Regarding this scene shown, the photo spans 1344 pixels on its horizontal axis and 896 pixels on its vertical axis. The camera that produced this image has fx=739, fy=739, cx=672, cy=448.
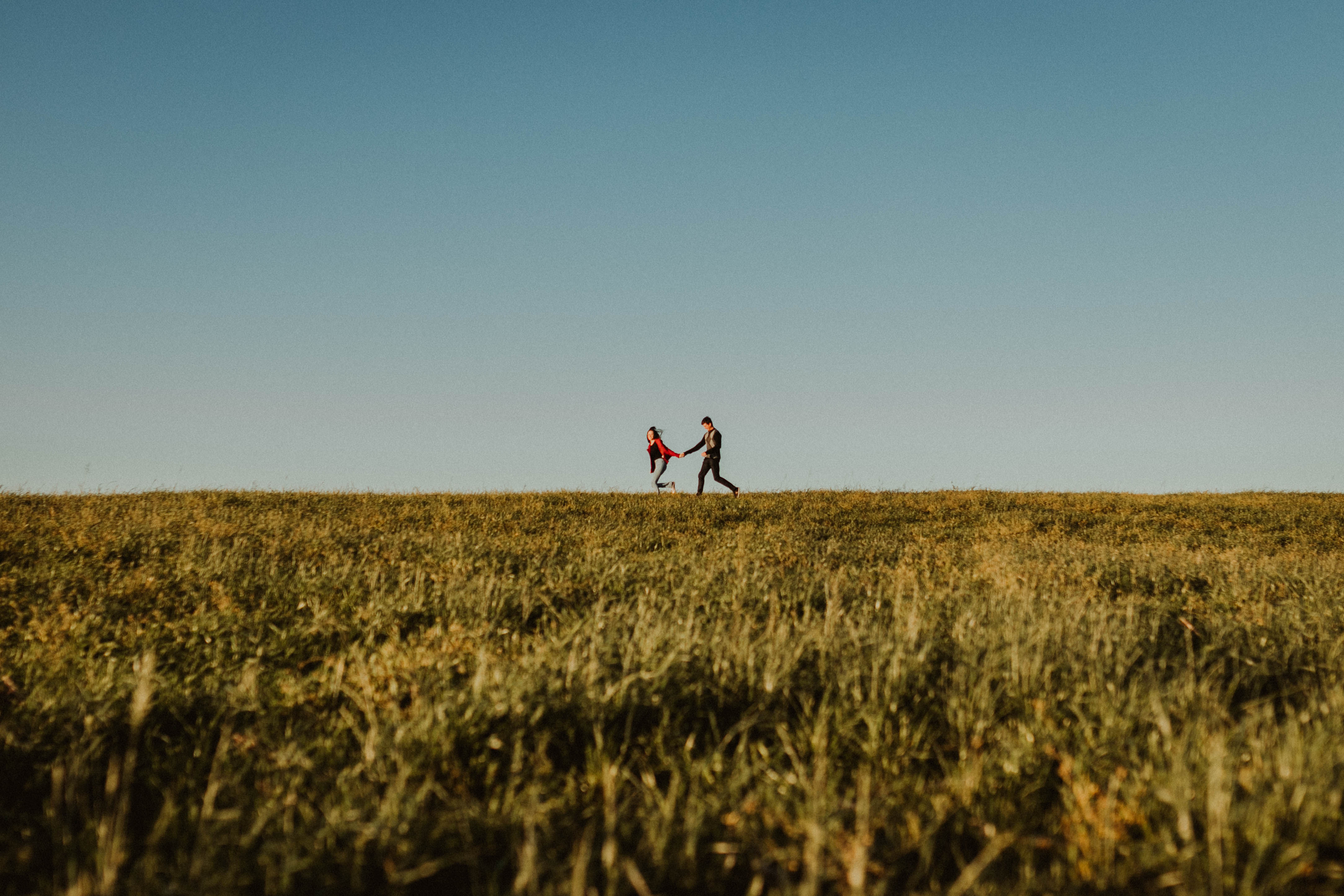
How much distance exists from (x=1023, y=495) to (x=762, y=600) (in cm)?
1681

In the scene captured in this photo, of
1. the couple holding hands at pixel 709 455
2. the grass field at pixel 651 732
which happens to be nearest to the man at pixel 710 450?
the couple holding hands at pixel 709 455

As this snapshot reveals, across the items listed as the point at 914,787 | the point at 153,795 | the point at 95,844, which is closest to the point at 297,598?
the point at 153,795

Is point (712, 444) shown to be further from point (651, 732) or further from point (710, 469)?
point (651, 732)

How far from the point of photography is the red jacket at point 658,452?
23156 millimetres

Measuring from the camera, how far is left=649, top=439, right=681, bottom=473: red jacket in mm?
23156

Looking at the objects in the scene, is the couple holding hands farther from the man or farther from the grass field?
the grass field

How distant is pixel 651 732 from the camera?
3.53 m

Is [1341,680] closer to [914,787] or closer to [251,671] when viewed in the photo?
[914,787]

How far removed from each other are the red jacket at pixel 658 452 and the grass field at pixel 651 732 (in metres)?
15.8

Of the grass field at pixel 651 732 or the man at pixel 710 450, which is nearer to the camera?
the grass field at pixel 651 732

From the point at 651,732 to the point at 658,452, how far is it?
2002cm

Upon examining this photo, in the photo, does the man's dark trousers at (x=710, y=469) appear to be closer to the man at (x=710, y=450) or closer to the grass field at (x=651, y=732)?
the man at (x=710, y=450)

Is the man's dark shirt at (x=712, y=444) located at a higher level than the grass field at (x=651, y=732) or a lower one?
higher

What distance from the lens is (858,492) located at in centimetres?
2012
